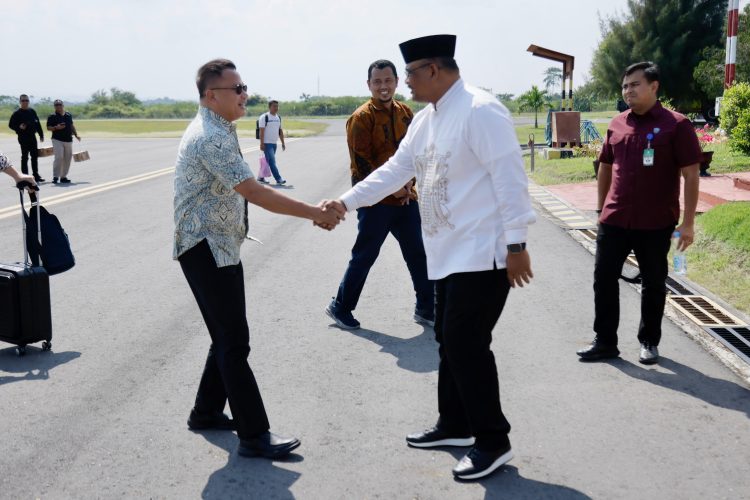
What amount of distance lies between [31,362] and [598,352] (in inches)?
146

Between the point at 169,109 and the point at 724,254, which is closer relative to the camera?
the point at 724,254

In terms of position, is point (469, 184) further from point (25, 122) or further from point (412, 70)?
point (25, 122)

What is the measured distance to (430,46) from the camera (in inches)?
144

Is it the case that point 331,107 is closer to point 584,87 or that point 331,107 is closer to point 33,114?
point 584,87

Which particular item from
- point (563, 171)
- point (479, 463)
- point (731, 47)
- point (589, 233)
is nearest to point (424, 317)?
point (479, 463)

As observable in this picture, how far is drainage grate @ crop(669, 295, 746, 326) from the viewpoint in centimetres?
600

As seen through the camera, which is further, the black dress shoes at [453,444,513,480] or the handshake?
the handshake

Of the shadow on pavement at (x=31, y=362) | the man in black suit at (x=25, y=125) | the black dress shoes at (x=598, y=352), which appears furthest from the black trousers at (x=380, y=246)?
the man in black suit at (x=25, y=125)

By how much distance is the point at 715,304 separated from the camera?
258 inches

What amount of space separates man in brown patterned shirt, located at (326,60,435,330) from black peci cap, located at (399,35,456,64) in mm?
2233

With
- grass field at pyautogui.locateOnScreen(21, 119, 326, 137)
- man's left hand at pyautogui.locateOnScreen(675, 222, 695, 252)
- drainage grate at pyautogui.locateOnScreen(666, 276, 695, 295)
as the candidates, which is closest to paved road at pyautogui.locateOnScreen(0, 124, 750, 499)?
drainage grate at pyautogui.locateOnScreen(666, 276, 695, 295)

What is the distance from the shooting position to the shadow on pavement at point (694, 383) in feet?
14.7

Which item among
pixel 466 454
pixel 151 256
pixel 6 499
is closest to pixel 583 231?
pixel 151 256

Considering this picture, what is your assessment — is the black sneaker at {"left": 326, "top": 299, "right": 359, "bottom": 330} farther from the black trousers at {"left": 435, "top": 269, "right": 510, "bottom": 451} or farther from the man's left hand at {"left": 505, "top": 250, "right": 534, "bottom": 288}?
the man's left hand at {"left": 505, "top": 250, "right": 534, "bottom": 288}
